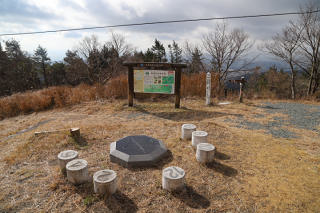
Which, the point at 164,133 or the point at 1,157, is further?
the point at 164,133

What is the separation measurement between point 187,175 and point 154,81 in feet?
13.2

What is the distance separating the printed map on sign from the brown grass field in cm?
190

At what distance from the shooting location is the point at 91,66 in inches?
786

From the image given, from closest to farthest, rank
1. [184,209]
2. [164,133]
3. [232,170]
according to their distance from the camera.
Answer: [184,209] → [232,170] → [164,133]

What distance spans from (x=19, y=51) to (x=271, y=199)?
109 ft

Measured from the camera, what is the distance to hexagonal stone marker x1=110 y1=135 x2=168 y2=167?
2.68m

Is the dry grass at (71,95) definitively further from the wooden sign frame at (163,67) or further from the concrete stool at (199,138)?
the concrete stool at (199,138)

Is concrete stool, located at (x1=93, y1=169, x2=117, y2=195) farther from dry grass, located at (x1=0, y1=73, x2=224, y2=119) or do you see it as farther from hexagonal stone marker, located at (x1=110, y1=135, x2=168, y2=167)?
dry grass, located at (x1=0, y1=73, x2=224, y2=119)

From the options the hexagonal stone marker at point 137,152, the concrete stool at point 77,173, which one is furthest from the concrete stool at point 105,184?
the hexagonal stone marker at point 137,152

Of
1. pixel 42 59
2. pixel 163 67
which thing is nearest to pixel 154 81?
pixel 163 67

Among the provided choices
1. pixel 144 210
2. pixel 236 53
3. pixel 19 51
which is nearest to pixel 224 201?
pixel 144 210

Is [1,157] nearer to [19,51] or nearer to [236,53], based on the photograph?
[236,53]

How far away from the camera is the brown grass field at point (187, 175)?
1940 mm

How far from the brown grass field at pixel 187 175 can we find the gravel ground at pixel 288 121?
1.03 feet
